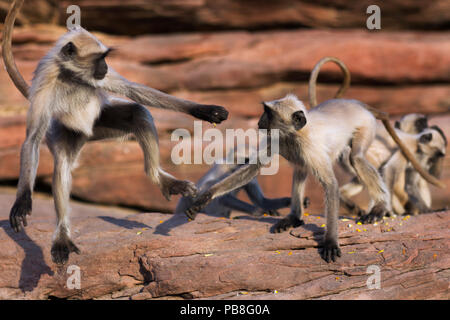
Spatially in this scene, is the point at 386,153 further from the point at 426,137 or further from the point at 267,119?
the point at 267,119

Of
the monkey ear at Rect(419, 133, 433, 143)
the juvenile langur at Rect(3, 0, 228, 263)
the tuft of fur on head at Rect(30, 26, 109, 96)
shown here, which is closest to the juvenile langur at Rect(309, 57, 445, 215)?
the monkey ear at Rect(419, 133, 433, 143)

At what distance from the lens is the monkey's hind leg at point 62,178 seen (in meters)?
4.05

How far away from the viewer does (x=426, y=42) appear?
11.3 m

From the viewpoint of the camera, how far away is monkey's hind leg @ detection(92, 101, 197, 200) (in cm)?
441

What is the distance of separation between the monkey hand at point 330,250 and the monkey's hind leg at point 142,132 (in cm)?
113

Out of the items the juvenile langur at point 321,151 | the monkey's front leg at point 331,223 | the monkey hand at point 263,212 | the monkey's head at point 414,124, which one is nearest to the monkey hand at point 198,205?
the juvenile langur at point 321,151

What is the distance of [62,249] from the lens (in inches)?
158

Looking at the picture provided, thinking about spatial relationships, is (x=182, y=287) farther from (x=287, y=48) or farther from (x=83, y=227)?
(x=287, y=48)

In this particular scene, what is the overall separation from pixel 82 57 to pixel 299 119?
1.80m

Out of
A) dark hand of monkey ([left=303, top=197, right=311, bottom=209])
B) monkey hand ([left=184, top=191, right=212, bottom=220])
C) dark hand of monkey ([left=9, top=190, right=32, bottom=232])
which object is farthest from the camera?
dark hand of monkey ([left=303, top=197, right=311, bottom=209])

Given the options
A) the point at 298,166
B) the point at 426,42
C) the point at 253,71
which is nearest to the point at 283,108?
the point at 298,166

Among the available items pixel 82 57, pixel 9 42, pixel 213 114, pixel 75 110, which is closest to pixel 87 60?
pixel 82 57

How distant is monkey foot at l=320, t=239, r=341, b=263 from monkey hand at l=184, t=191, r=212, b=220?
1.01 meters

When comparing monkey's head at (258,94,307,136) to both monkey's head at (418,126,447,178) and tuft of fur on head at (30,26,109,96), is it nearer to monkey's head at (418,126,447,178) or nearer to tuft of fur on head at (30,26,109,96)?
tuft of fur on head at (30,26,109,96)
